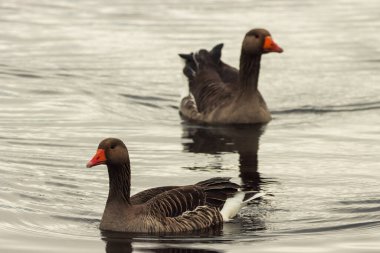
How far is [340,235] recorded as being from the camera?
52.0 ft

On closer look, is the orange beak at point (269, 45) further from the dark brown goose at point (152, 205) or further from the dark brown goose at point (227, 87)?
the dark brown goose at point (152, 205)

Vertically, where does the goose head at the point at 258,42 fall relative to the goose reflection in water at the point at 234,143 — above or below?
above

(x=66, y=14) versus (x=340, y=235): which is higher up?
(x=66, y=14)

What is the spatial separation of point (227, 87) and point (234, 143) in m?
2.89

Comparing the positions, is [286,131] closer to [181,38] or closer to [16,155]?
[16,155]

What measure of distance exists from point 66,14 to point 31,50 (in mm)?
4231

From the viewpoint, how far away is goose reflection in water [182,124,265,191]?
19406 mm

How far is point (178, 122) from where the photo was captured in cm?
2398

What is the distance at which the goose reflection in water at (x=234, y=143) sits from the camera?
1941cm

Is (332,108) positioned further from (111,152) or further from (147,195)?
(111,152)

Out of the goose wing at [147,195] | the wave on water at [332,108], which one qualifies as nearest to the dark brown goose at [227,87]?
the wave on water at [332,108]

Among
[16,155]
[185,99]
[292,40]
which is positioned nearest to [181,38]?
[292,40]

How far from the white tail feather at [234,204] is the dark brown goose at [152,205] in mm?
13

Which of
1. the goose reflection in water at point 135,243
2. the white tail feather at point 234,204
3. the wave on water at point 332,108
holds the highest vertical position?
the wave on water at point 332,108
